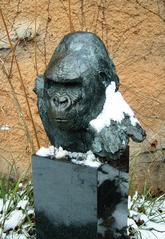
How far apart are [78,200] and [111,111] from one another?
474 millimetres

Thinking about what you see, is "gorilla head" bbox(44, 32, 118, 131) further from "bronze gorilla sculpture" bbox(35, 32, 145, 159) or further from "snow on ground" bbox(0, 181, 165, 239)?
"snow on ground" bbox(0, 181, 165, 239)

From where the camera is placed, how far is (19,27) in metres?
4.37

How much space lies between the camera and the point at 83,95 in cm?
267

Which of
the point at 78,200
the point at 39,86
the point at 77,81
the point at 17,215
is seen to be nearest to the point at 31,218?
the point at 17,215

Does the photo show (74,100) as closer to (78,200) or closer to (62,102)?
(62,102)

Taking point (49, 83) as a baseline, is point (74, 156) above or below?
below

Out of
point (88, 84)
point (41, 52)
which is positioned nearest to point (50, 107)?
point (88, 84)

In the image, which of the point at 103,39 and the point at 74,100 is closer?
the point at 74,100

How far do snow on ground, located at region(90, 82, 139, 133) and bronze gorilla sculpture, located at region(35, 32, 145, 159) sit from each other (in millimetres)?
12

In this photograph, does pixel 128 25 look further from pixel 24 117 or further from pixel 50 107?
pixel 50 107

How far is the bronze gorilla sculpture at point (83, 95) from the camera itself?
2.66 meters

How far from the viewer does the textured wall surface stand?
4316mm

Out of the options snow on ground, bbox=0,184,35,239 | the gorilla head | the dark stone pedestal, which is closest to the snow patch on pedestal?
the dark stone pedestal

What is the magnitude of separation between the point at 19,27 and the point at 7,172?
1.16m
